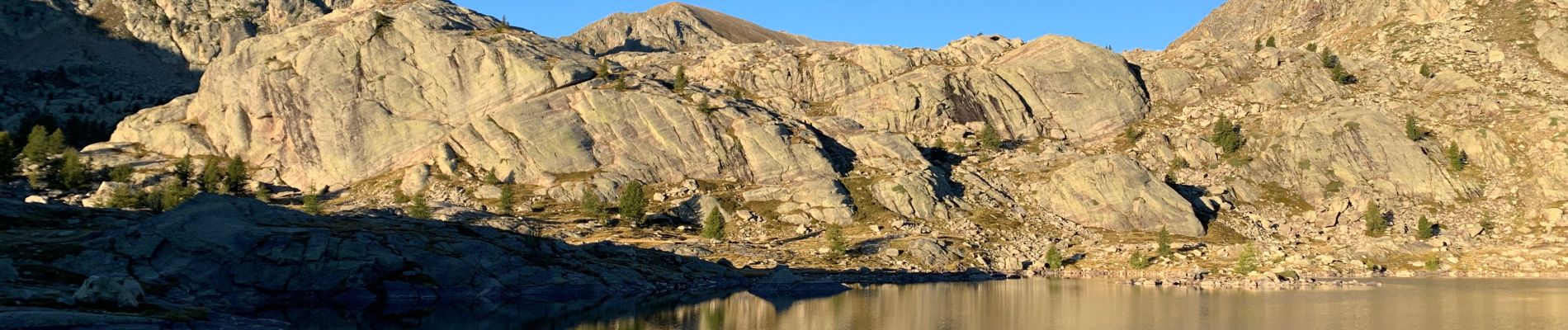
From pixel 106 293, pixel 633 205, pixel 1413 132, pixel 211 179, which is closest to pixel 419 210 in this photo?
pixel 633 205

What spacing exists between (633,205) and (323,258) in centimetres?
7281

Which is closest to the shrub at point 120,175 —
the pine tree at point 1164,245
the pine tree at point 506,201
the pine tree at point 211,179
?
the pine tree at point 211,179

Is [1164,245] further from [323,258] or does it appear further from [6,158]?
[6,158]

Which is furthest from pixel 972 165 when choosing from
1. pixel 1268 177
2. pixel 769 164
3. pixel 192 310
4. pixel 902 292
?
pixel 192 310

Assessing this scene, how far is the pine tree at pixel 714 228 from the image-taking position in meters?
159

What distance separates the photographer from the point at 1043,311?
3701 inches

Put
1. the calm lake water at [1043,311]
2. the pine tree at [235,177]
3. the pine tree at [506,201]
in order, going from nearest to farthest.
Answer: the calm lake water at [1043,311] → the pine tree at [506,201] → the pine tree at [235,177]

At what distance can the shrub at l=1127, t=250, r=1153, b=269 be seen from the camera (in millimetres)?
144000

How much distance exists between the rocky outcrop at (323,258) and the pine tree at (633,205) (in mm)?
45746

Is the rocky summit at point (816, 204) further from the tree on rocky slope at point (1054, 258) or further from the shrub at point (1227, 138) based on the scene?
the tree on rocky slope at point (1054, 258)

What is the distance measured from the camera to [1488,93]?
192m

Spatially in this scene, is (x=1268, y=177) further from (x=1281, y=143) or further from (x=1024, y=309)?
(x=1024, y=309)

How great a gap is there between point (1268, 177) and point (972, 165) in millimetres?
53530

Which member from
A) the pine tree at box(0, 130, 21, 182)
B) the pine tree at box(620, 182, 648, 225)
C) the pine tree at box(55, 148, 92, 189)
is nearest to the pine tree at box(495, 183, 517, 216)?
the pine tree at box(620, 182, 648, 225)
